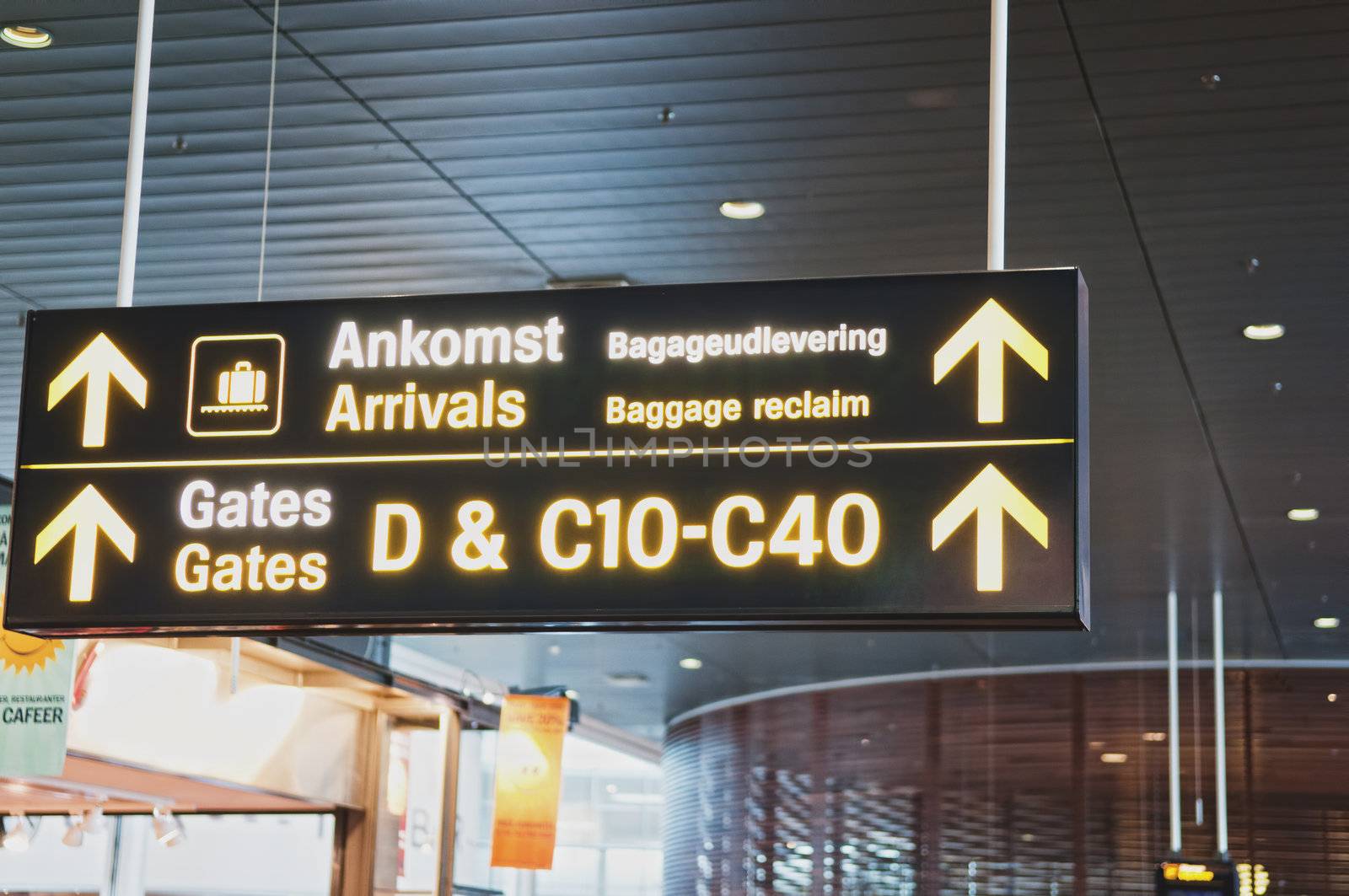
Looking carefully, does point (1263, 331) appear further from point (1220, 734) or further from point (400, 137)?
point (1220, 734)

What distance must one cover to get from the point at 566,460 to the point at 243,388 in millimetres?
770

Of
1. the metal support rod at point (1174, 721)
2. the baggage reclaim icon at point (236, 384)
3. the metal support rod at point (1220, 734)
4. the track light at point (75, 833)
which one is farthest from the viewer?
the metal support rod at point (1220, 734)

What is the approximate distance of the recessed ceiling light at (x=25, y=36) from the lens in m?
5.41

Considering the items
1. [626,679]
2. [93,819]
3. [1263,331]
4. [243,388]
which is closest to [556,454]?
[243,388]

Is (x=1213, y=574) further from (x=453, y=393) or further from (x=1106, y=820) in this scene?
(x=453, y=393)

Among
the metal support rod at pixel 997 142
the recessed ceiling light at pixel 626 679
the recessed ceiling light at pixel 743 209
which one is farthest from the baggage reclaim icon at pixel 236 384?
the recessed ceiling light at pixel 626 679

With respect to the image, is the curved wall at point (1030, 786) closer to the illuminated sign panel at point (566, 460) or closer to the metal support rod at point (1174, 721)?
the metal support rod at point (1174, 721)

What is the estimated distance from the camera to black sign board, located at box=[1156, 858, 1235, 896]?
12539mm

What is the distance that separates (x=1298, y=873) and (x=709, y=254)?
31.2 feet

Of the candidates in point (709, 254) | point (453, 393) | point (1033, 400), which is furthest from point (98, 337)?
point (709, 254)

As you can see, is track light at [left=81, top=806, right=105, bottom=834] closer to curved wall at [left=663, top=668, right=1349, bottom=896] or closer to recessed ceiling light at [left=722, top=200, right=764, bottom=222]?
recessed ceiling light at [left=722, top=200, right=764, bottom=222]

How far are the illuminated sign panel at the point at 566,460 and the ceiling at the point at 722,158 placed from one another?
1.81 m

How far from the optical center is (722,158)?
6184 millimetres

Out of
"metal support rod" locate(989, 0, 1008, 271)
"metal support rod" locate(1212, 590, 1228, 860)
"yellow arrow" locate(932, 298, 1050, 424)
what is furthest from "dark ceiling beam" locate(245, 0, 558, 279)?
"metal support rod" locate(1212, 590, 1228, 860)
